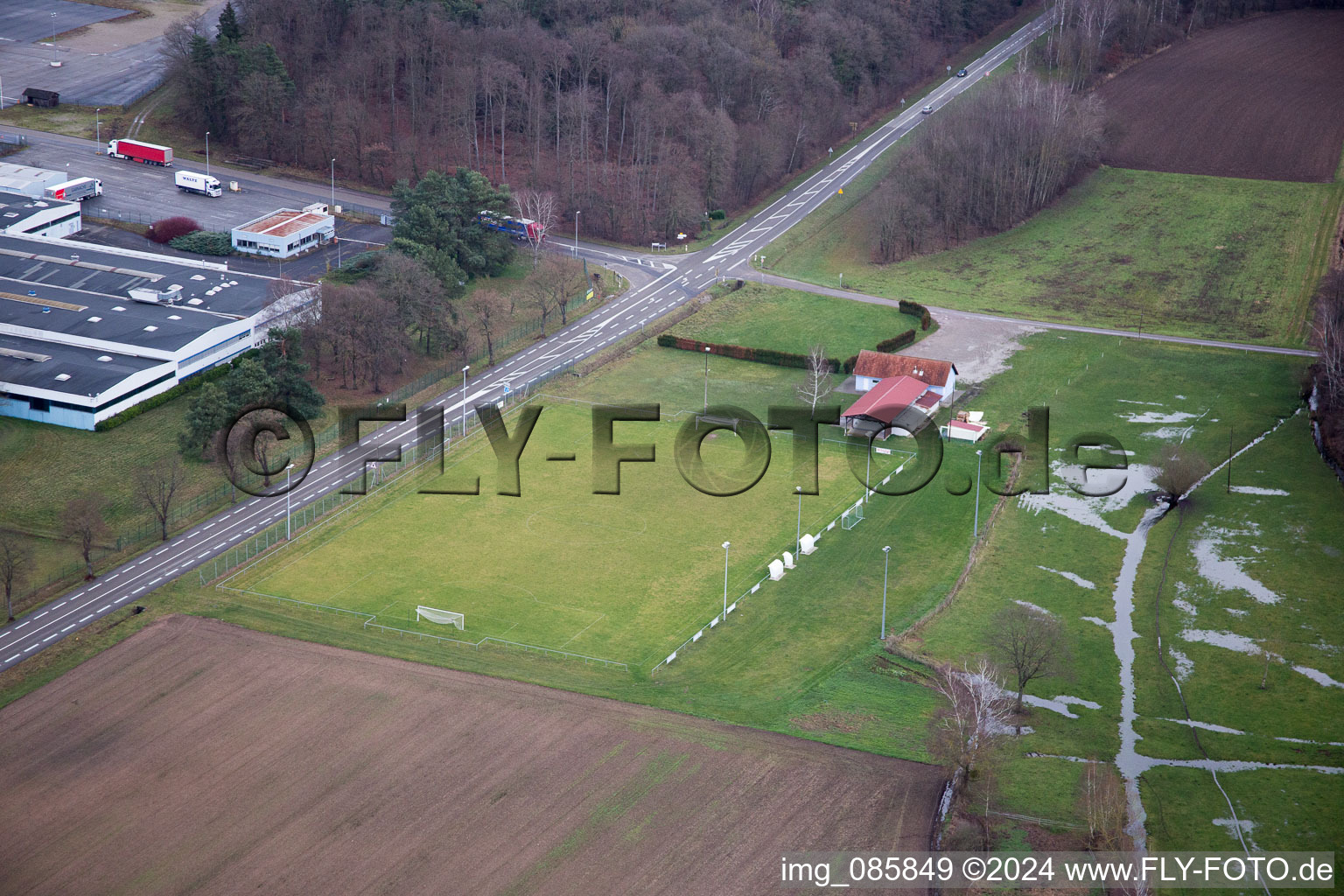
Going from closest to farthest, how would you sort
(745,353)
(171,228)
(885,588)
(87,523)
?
(885,588) → (87,523) → (745,353) → (171,228)

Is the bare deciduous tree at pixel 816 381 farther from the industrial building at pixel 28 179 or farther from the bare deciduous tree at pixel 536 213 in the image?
the industrial building at pixel 28 179

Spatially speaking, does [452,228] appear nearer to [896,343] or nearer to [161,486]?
[896,343]

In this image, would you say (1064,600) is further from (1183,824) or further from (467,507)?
(467,507)

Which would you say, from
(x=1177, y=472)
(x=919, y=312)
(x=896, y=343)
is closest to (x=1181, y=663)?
(x=1177, y=472)

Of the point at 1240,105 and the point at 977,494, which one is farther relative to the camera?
the point at 1240,105

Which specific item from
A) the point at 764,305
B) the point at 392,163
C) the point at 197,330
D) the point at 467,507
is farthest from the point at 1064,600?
the point at 392,163

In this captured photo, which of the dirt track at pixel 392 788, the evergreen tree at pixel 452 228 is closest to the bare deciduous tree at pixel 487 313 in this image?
the evergreen tree at pixel 452 228
